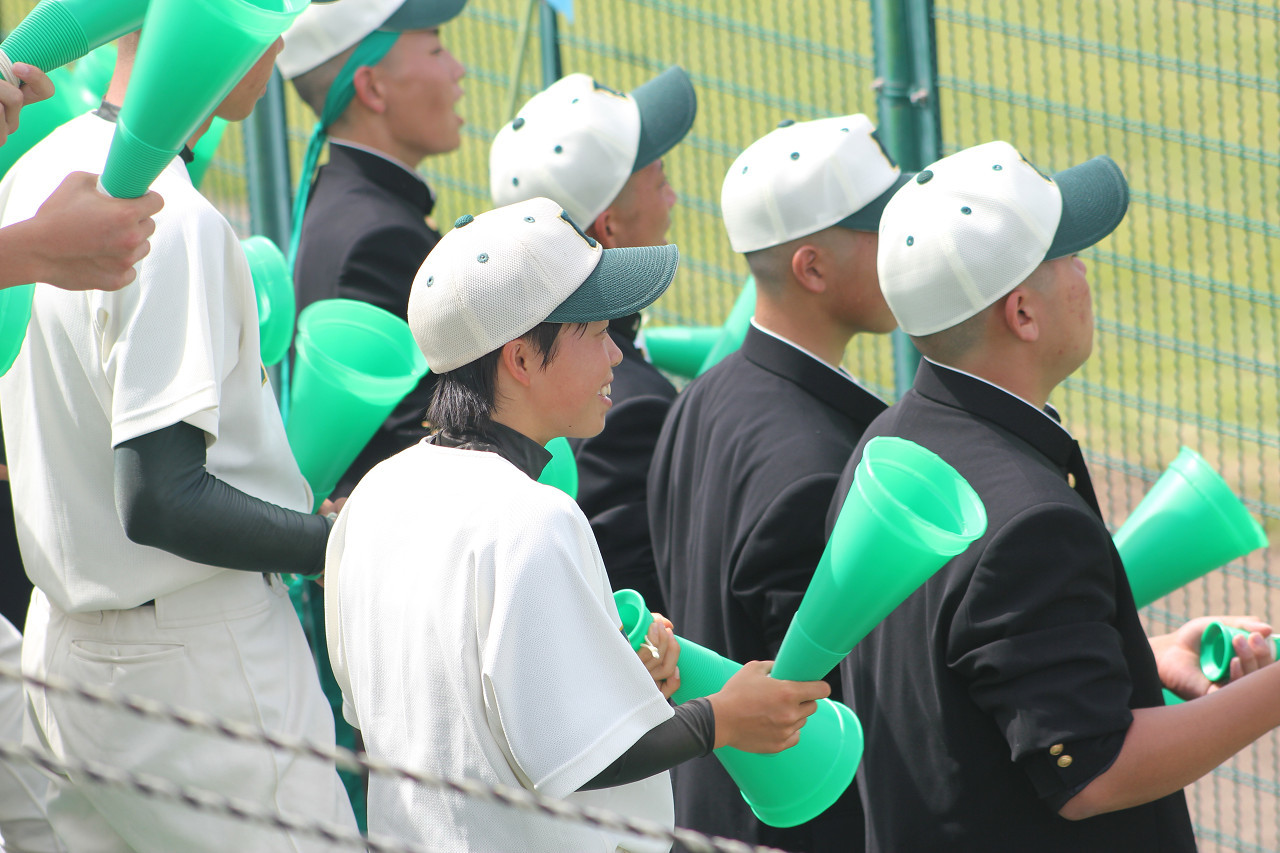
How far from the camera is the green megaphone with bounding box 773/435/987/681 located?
2.00 meters

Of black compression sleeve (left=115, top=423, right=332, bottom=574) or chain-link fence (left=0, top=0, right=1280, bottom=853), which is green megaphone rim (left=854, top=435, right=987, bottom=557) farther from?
chain-link fence (left=0, top=0, right=1280, bottom=853)

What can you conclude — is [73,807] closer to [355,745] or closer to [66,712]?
[66,712]

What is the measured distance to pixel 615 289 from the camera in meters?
2.20

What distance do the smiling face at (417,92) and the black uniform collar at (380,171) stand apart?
13 centimetres

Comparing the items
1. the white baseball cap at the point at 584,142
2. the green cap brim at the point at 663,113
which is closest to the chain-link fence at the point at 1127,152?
the green cap brim at the point at 663,113

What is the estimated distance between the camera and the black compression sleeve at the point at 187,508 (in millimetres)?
2258

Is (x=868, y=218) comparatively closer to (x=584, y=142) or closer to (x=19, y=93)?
(x=584, y=142)

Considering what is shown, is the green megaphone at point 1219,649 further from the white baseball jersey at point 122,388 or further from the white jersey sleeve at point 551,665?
the white baseball jersey at point 122,388

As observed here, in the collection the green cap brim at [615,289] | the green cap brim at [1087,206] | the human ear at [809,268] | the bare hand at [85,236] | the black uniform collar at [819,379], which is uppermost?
the bare hand at [85,236]

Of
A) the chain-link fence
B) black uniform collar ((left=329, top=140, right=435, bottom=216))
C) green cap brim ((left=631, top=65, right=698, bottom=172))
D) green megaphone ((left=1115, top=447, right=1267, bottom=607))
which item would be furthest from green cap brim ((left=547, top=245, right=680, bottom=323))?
the chain-link fence

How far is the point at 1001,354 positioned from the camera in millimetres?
2506

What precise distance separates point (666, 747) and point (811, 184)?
1509mm

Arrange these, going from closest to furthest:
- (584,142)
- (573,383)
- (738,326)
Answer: (573,383) < (584,142) < (738,326)

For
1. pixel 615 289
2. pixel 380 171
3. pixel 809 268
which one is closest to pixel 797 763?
pixel 615 289
